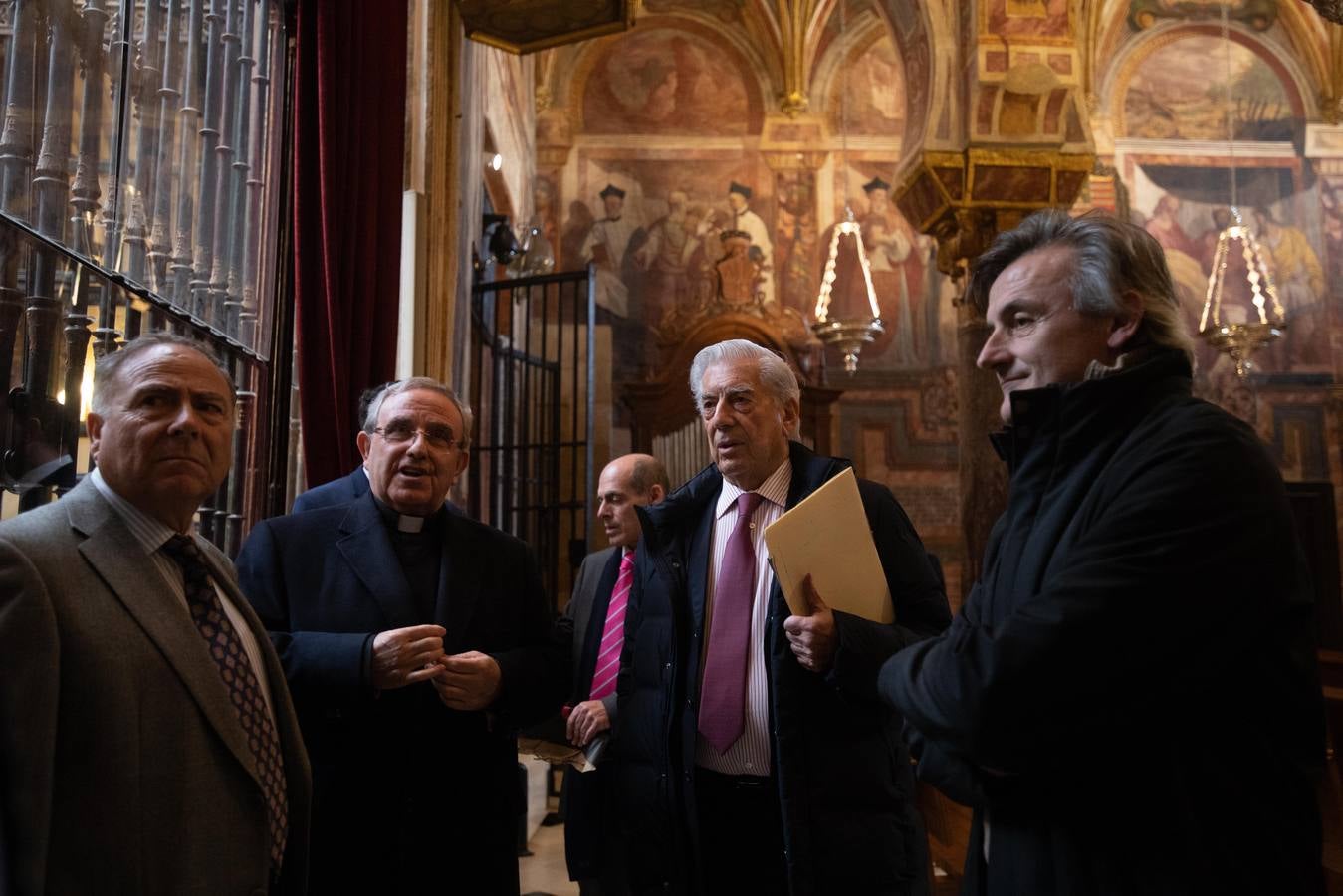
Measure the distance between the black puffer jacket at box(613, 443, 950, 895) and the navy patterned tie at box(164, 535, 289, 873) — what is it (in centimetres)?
85

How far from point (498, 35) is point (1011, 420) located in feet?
16.6

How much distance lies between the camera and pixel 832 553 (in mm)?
2262

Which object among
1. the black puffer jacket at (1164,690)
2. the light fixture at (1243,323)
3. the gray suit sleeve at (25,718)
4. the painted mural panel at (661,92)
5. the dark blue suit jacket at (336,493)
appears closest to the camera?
the black puffer jacket at (1164,690)

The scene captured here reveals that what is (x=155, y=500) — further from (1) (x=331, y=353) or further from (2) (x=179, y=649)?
(1) (x=331, y=353)

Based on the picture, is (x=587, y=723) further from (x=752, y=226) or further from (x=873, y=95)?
(x=873, y=95)

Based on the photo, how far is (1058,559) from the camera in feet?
4.85

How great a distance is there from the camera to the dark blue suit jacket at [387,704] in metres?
2.39

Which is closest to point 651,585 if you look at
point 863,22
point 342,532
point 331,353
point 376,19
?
point 342,532

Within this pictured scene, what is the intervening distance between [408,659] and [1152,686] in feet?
5.07

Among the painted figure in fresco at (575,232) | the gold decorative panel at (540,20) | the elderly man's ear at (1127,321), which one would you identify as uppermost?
the painted figure in fresco at (575,232)

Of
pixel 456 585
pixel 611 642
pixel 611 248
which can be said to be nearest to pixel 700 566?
pixel 456 585

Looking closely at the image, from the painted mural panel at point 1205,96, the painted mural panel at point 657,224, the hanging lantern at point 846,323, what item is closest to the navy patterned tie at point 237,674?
the hanging lantern at point 846,323

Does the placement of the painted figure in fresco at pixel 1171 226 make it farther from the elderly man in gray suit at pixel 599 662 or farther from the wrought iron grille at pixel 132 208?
the wrought iron grille at pixel 132 208

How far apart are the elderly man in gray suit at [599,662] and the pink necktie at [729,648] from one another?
544 mm
